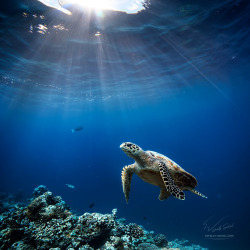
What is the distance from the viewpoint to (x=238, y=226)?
2220 cm

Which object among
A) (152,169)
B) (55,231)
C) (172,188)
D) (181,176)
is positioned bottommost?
(55,231)

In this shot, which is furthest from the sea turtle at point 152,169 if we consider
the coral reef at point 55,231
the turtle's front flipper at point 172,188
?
the coral reef at point 55,231

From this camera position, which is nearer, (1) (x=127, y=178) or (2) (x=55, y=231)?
(2) (x=55, y=231)

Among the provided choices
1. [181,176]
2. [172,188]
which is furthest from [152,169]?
[181,176]

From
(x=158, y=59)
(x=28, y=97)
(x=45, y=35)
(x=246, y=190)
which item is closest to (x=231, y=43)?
(x=158, y=59)

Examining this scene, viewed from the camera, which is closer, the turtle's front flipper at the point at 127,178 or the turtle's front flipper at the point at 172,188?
the turtle's front flipper at the point at 172,188

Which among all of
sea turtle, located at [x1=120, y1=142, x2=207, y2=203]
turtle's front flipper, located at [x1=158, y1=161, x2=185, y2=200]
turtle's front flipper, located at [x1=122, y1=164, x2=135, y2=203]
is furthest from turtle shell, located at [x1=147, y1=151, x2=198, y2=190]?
turtle's front flipper, located at [x1=122, y1=164, x2=135, y2=203]

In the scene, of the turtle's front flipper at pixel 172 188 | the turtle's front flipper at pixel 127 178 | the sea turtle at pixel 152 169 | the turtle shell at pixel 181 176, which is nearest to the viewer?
the turtle's front flipper at pixel 172 188

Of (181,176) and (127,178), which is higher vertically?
(127,178)

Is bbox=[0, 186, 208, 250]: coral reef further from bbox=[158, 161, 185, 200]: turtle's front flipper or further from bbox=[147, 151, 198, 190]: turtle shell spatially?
bbox=[147, 151, 198, 190]: turtle shell

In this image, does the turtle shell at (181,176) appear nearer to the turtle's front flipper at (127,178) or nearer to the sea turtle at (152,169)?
the sea turtle at (152,169)

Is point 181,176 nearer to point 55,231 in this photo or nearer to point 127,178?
point 127,178

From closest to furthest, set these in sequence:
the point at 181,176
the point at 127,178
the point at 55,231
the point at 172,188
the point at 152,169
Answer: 1. the point at 172,188
2. the point at 55,231
3. the point at 152,169
4. the point at 181,176
5. the point at 127,178

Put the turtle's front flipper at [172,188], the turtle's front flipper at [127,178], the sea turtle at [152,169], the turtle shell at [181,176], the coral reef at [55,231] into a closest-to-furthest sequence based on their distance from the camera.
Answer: the turtle's front flipper at [172,188] → the coral reef at [55,231] → the sea turtle at [152,169] → the turtle shell at [181,176] → the turtle's front flipper at [127,178]
